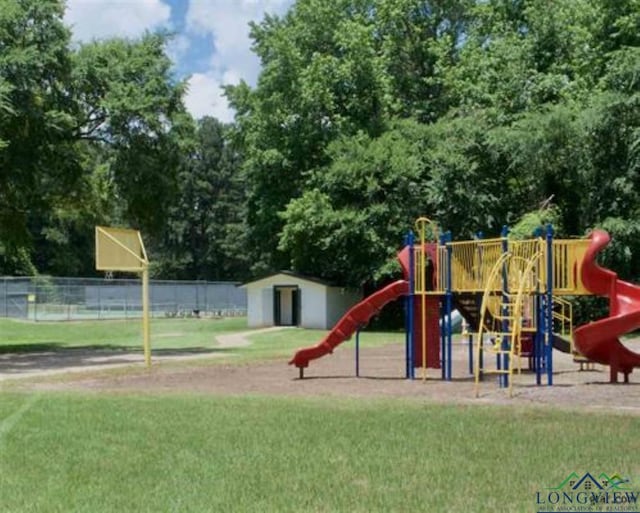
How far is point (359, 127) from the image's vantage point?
42.0m

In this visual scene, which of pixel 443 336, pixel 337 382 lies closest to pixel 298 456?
pixel 337 382

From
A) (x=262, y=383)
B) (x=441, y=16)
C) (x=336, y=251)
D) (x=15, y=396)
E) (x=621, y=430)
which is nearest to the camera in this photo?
(x=621, y=430)

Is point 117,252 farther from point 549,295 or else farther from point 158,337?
point 158,337

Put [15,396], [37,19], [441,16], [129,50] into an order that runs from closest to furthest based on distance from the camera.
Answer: [15,396] < [37,19] < [129,50] < [441,16]

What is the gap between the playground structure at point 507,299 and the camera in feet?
47.1

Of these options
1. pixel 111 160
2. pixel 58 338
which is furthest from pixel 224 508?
pixel 58 338

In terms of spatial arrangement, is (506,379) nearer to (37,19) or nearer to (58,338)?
(37,19)

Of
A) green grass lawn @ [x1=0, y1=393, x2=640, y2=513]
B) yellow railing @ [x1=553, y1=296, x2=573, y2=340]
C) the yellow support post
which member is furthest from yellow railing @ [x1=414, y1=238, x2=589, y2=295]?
green grass lawn @ [x1=0, y1=393, x2=640, y2=513]

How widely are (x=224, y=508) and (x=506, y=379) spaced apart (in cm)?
1040

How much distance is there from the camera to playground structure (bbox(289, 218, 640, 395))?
47.1 feet

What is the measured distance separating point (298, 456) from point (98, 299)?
44.5 metres

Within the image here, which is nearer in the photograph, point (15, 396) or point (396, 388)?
point (15, 396)

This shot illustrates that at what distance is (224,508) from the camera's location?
20.0 feet

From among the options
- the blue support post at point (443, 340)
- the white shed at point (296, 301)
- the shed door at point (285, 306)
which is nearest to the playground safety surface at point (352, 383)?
the blue support post at point (443, 340)
